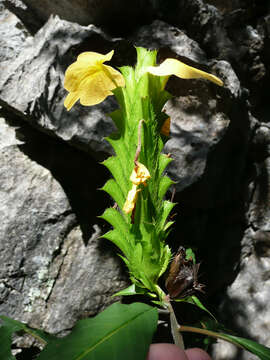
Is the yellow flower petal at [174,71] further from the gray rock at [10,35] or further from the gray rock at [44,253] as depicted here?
the gray rock at [10,35]

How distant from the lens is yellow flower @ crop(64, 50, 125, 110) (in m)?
0.67

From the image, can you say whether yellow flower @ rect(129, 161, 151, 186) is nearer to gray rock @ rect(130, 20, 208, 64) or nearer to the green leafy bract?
the green leafy bract

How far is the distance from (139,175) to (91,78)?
0.89 ft

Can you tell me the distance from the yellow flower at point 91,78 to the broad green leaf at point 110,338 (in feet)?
1.61

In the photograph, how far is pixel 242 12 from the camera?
5.89ft

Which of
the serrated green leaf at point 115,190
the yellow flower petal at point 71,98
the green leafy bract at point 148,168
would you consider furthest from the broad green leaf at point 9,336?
the yellow flower petal at point 71,98

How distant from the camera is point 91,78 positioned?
0.69 metres

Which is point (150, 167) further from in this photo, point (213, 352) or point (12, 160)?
point (213, 352)

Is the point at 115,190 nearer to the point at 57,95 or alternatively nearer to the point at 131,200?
the point at 131,200

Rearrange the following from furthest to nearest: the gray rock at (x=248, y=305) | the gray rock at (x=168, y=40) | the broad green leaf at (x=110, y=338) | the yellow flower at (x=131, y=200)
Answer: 1. the gray rock at (x=248, y=305)
2. the gray rock at (x=168, y=40)
3. the yellow flower at (x=131, y=200)
4. the broad green leaf at (x=110, y=338)

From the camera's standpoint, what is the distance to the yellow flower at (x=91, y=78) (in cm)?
67

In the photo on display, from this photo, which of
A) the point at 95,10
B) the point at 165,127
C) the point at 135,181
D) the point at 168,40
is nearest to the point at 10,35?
the point at 95,10

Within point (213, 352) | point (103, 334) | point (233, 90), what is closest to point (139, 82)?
point (103, 334)

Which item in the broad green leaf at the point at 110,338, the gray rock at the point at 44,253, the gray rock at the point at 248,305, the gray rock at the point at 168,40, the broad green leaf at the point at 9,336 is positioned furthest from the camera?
the gray rock at the point at 248,305
